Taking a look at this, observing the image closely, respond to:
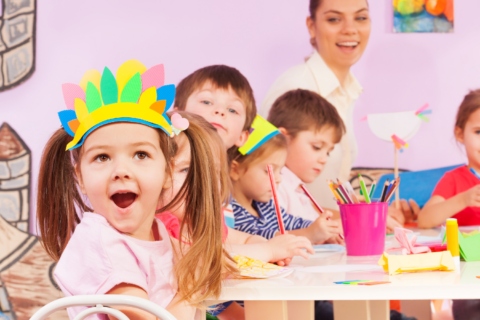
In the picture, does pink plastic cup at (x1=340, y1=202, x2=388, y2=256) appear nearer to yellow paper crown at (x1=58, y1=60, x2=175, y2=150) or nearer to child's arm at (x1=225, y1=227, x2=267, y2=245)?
child's arm at (x1=225, y1=227, x2=267, y2=245)

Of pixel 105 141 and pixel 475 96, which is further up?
pixel 475 96

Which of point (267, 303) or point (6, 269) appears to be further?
point (6, 269)

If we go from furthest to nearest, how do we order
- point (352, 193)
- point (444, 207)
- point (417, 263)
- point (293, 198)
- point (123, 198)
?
1. point (293, 198)
2. point (444, 207)
3. point (352, 193)
4. point (417, 263)
5. point (123, 198)

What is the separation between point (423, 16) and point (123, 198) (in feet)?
6.08

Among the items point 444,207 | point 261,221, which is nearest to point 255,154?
point 261,221

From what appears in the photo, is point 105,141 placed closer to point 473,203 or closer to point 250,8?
point 473,203

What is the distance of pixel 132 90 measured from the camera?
1.12 metres

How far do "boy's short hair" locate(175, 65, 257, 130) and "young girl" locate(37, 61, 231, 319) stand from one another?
3.29 ft

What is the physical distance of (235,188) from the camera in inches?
80.7

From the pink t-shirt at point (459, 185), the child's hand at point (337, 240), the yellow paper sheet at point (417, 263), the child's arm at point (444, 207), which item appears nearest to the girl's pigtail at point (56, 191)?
the yellow paper sheet at point (417, 263)

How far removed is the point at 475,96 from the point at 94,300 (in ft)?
6.64

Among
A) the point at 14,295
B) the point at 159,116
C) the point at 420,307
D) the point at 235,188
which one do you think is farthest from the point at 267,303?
the point at 14,295

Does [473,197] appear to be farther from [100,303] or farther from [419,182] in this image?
[100,303]

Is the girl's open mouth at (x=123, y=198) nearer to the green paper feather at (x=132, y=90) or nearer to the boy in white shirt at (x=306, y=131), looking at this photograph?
the green paper feather at (x=132, y=90)
